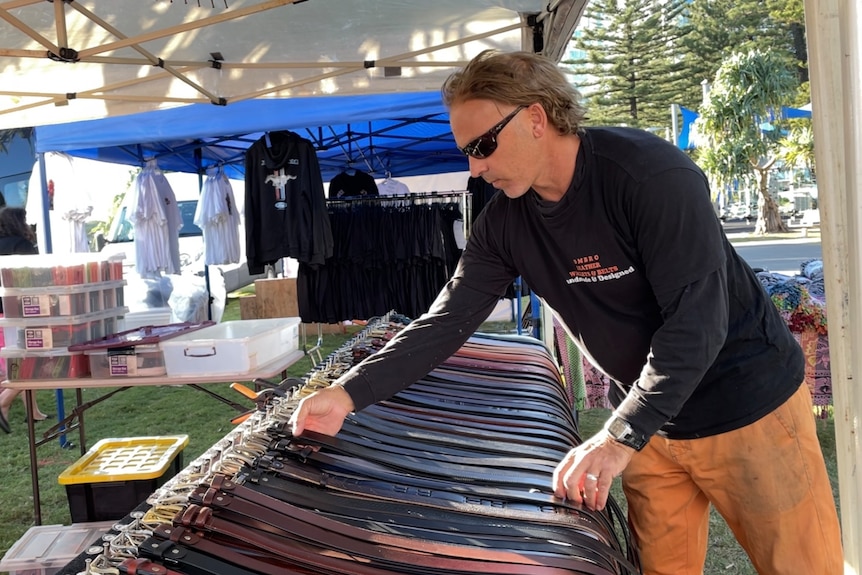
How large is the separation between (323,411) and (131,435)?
447 cm

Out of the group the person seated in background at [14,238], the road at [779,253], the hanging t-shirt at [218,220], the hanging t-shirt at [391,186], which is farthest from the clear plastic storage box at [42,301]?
the road at [779,253]

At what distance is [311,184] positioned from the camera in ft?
18.3

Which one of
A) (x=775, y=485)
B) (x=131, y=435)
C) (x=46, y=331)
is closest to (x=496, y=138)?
(x=775, y=485)

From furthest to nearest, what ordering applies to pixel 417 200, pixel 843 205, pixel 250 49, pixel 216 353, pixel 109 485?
pixel 417 200 < pixel 250 49 < pixel 216 353 < pixel 109 485 < pixel 843 205

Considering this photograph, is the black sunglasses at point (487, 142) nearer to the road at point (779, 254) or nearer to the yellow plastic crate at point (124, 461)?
the yellow plastic crate at point (124, 461)

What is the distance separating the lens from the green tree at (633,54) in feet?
105

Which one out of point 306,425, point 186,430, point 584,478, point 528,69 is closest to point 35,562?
point 306,425

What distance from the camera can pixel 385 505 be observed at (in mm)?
1415

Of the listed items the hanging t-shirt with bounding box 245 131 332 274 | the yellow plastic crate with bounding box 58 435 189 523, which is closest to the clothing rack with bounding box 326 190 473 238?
the hanging t-shirt with bounding box 245 131 332 274

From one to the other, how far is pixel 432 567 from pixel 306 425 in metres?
0.56

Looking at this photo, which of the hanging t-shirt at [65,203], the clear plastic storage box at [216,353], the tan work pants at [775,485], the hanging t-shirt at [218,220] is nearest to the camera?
the tan work pants at [775,485]

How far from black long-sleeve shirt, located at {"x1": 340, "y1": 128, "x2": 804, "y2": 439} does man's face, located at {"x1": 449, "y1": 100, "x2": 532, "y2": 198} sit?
5.1 inches

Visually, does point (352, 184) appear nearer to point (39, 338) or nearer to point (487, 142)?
point (39, 338)

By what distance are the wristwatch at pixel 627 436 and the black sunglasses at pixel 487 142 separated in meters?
0.62
